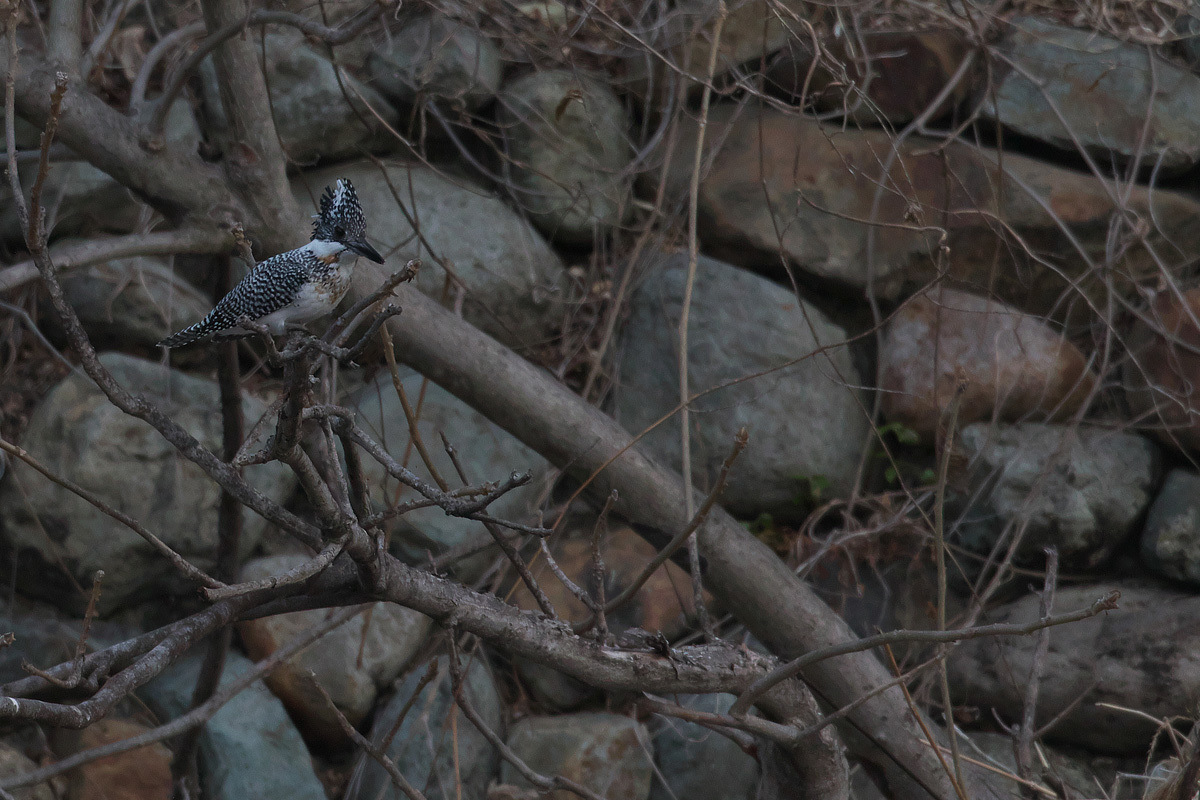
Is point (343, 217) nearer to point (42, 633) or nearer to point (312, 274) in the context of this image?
point (312, 274)

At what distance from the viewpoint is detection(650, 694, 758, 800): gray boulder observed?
2879 mm

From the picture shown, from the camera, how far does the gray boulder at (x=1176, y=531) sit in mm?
2930

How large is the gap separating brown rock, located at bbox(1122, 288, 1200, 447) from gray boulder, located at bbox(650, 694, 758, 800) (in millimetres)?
1620

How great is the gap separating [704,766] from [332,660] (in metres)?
1.16

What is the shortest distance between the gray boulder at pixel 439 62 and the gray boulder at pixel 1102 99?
1.76 meters

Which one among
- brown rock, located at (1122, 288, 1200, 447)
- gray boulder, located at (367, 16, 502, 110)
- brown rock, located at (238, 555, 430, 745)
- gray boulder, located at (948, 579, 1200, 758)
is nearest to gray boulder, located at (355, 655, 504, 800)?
brown rock, located at (238, 555, 430, 745)

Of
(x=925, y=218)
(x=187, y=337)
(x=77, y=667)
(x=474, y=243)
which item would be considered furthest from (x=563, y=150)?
(x=77, y=667)

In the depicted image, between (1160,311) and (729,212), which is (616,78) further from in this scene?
(1160,311)

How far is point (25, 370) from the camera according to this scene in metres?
3.00

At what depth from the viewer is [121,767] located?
268 centimetres

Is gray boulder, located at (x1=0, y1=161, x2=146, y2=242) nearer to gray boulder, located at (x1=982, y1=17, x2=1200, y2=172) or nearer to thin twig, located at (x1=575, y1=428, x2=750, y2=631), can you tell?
thin twig, located at (x1=575, y1=428, x2=750, y2=631)

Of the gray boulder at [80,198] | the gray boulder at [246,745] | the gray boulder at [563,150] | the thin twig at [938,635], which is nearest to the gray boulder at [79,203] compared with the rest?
the gray boulder at [80,198]

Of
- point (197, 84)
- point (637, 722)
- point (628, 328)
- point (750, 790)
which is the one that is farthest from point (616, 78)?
point (750, 790)

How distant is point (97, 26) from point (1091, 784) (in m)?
3.95
